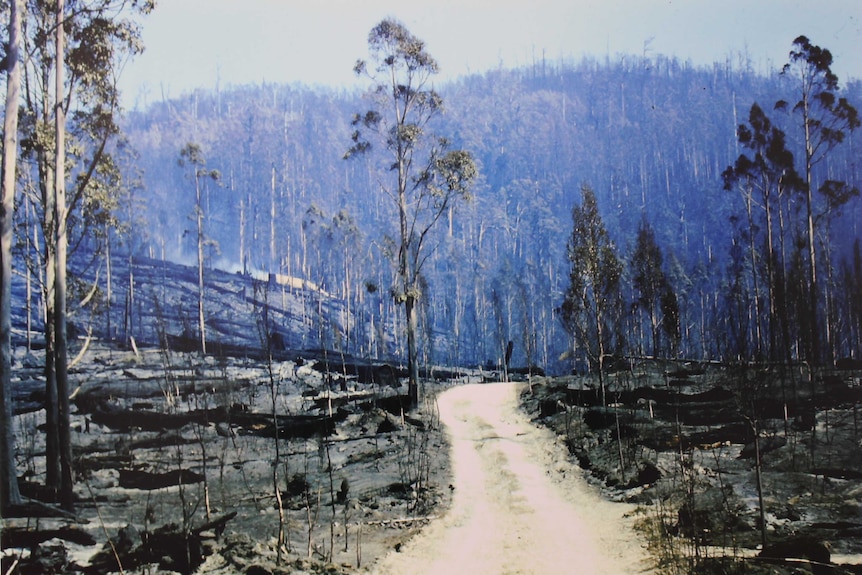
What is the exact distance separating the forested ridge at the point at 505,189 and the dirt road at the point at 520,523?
160 inches

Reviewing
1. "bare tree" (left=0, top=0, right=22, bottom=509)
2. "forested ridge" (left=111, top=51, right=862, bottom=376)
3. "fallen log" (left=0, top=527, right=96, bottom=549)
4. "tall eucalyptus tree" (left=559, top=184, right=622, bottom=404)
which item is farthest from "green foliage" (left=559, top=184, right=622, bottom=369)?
"bare tree" (left=0, top=0, right=22, bottom=509)

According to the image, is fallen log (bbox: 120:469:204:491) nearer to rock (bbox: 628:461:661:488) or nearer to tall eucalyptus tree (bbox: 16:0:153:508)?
tall eucalyptus tree (bbox: 16:0:153:508)

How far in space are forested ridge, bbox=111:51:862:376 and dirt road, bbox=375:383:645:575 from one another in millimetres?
4071

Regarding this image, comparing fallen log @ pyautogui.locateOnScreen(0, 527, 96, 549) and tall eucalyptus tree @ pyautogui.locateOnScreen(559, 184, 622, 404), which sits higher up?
tall eucalyptus tree @ pyautogui.locateOnScreen(559, 184, 622, 404)

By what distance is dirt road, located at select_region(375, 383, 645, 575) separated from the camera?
823 cm

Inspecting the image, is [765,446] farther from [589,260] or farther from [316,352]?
[316,352]

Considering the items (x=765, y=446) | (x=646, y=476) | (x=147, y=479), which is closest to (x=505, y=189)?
(x=765, y=446)

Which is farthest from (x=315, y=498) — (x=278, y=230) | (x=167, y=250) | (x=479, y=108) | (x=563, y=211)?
(x=563, y=211)

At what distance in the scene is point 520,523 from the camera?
10.2m

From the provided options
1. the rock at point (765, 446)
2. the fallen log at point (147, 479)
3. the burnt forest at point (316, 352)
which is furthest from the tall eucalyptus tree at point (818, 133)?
the fallen log at point (147, 479)

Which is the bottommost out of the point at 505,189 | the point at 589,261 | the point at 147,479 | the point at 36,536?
the point at 147,479

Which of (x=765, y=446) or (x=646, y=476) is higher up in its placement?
(x=765, y=446)

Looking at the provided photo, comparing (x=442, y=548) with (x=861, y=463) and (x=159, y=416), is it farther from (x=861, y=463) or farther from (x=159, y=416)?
(x=861, y=463)

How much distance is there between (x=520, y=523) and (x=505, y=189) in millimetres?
71183
